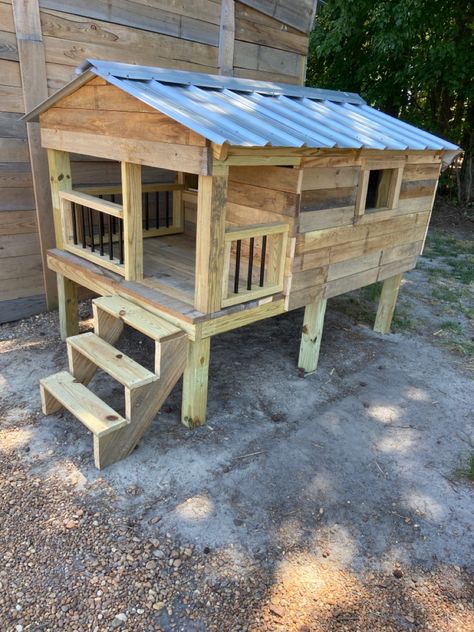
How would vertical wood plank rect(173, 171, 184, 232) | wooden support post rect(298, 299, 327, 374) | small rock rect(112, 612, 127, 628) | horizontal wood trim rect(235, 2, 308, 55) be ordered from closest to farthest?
small rock rect(112, 612, 127, 628) → wooden support post rect(298, 299, 327, 374) → vertical wood plank rect(173, 171, 184, 232) → horizontal wood trim rect(235, 2, 308, 55)

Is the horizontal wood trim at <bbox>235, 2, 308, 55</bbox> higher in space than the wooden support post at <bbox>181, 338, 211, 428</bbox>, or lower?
higher

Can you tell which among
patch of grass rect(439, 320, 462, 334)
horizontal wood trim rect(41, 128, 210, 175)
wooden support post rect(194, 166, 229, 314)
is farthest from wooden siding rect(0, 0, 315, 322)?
patch of grass rect(439, 320, 462, 334)

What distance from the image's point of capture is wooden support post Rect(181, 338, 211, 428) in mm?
3111

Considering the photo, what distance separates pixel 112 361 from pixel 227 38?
13.1ft

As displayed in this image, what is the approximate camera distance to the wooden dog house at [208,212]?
282cm

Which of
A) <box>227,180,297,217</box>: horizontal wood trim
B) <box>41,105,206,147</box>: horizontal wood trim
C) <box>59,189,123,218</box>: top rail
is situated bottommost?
<box>59,189,123,218</box>: top rail

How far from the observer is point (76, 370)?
3385 millimetres

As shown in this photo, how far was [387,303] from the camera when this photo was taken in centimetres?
502

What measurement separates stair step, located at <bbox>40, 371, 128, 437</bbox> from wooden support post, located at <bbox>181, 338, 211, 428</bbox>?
0.51 m

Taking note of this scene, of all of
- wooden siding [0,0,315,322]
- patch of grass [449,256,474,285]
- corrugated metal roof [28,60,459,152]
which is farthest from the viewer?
patch of grass [449,256,474,285]

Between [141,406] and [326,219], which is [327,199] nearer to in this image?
[326,219]

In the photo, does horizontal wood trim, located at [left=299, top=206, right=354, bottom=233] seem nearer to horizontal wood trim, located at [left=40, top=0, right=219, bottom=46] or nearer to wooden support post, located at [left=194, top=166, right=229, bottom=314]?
wooden support post, located at [left=194, top=166, right=229, bottom=314]

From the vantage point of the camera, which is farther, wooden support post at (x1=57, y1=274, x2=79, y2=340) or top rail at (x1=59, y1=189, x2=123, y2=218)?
wooden support post at (x1=57, y1=274, x2=79, y2=340)

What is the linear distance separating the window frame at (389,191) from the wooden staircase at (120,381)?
181 centimetres
